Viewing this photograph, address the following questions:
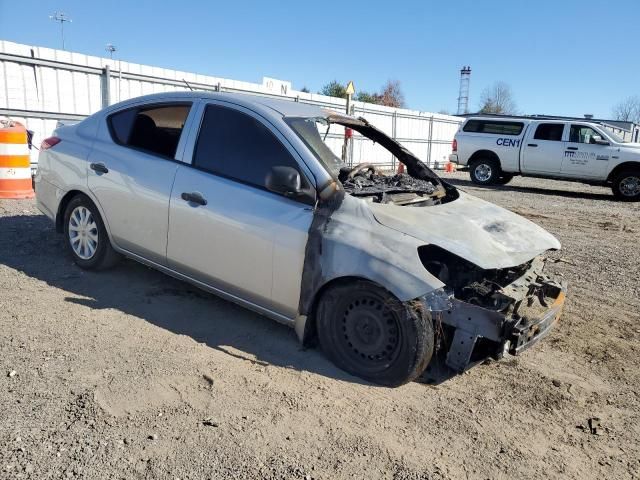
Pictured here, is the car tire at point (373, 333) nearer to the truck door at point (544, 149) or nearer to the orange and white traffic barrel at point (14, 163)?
the orange and white traffic barrel at point (14, 163)

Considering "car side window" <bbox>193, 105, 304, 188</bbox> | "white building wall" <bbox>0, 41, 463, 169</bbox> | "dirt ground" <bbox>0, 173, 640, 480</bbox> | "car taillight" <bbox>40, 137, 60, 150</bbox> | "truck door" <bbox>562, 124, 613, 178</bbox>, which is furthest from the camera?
"truck door" <bbox>562, 124, 613, 178</bbox>

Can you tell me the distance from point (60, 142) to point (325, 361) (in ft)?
11.3

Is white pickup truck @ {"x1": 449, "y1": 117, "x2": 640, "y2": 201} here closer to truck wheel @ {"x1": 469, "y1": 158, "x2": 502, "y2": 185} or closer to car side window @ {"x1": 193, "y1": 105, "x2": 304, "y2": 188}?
truck wheel @ {"x1": 469, "y1": 158, "x2": 502, "y2": 185}

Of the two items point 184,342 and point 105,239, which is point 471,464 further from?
point 105,239

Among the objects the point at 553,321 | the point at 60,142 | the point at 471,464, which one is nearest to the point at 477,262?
the point at 553,321

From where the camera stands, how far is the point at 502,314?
3129 mm

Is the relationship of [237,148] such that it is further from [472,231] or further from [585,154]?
[585,154]

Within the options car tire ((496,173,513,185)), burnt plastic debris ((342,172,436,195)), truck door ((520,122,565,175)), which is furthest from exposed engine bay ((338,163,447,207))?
car tire ((496,173,513,185))

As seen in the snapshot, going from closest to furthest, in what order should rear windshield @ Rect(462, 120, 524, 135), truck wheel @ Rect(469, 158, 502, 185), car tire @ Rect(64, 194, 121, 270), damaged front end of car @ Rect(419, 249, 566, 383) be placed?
damaged front end of car @ Rect(419, 249, 566, 383)
car tire @ Rect(64, 194, 121, 270)
rear windshield @ Rect(462, 120, 524, 135)
truck wheel @ Rect(469, 158, 502, 185)

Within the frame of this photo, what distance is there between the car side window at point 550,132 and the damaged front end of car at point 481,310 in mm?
12609

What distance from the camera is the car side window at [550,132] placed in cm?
1488

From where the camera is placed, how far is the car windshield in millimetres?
3785

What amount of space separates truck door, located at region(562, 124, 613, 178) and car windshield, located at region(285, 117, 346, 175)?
492 inches

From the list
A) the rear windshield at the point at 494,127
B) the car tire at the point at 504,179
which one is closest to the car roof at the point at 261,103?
the rear windshield at the point at 494,127
